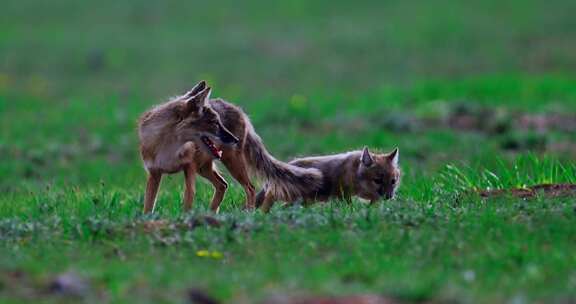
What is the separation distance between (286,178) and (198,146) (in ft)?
3.08

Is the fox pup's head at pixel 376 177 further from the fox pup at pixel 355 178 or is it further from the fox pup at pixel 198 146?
the fox pup at pixel 198 146

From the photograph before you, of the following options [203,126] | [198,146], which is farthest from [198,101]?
[198,146]

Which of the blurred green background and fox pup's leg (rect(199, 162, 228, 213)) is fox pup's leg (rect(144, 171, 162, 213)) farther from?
the blurred green background

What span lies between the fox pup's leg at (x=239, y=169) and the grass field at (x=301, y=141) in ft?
0.98

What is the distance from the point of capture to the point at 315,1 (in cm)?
4062

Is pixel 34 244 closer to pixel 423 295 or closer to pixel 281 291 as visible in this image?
pixel 281 291

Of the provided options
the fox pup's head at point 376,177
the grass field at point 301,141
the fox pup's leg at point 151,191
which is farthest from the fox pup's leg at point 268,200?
the fox pup's leg at point 151,191

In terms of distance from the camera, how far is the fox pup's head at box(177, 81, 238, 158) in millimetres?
11672

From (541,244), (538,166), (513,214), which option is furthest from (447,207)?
(538,166)

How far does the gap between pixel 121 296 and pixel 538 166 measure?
6.29 m

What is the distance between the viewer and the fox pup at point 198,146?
38.4 ft

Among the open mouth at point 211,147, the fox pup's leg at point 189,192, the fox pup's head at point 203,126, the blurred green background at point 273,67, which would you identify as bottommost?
the blurred green background at point 273,67

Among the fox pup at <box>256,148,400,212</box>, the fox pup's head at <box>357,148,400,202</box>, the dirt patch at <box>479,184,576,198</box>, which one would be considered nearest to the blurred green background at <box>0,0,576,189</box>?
the fox pup at <box>256,148,400,212</box>

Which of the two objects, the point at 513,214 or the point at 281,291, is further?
the point at 513,214
